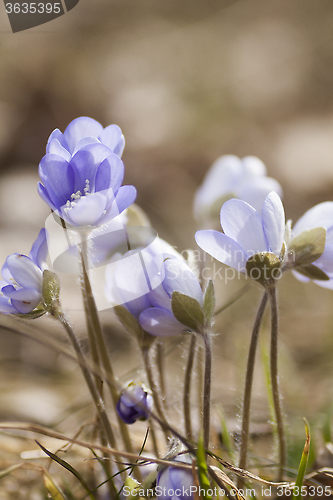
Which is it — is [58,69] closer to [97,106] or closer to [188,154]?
[97,106]

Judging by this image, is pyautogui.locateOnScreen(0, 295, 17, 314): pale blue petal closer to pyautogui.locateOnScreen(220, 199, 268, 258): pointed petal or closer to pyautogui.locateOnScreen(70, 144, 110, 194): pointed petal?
pyautogui.locateOnScreen(70, 144, 110, 194): pointed petal

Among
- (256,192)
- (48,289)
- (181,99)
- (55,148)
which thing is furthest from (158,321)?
(181,99)

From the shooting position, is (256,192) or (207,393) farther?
(256,192)

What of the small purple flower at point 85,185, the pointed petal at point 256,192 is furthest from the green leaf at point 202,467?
the pointed petal at point 256,192

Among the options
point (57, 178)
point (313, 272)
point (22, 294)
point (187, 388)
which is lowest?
point (187, 388)

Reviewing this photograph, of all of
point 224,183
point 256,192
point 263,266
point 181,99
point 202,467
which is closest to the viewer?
point 202,467

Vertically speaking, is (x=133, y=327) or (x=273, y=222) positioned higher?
(x=273, y=222)

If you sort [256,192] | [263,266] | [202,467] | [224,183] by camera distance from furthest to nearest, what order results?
1. [224,183]
2. [256,192]
3. [263,266]
4. [202,467]

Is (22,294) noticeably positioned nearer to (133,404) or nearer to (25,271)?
(25,271)
